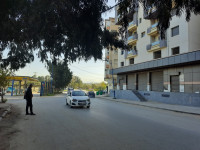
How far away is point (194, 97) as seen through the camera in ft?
57.9

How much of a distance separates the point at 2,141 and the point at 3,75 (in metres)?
13.3

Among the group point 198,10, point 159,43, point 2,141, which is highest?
point 159,43

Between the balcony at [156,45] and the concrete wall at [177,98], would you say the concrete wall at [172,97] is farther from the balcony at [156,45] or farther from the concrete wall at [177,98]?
the balcony at [156,45]

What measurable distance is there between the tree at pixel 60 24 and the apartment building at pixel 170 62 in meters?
8.03

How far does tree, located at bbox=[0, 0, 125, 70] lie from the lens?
5844mm

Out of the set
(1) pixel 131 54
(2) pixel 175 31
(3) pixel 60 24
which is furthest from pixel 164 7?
(1) pixel 131 54

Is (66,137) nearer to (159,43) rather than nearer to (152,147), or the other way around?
(152,147)

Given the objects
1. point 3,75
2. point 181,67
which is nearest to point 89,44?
point 3,75

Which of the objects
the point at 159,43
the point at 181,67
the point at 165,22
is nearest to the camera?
the point at 165,22

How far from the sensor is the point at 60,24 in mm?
6461

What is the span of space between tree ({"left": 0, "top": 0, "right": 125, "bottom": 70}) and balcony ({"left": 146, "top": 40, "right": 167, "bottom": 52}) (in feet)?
65.9

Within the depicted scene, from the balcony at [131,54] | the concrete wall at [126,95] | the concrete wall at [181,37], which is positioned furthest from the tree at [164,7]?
the balcony at [131,54]

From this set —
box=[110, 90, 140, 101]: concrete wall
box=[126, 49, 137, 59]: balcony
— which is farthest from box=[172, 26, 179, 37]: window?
box=[110, 90, 140, 101]: concrete wall

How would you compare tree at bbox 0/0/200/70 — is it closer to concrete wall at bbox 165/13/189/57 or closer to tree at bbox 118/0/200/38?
tree at bbox 118/0/200/38
